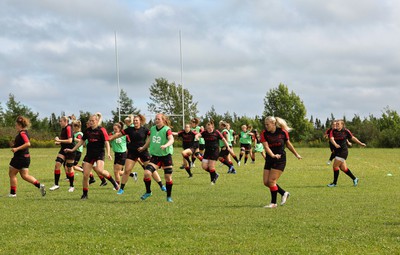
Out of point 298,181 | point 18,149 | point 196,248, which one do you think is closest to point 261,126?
point 298,181

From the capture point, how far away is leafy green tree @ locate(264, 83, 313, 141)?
79.1m

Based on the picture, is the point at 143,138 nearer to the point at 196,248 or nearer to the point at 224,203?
the point at 224,203

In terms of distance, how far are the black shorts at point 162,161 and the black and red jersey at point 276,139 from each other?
7.44 feet

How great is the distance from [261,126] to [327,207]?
228ft

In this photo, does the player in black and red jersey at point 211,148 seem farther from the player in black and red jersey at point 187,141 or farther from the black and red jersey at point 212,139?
the player in black and red jersey at point 187,141

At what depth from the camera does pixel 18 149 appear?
1274 cm

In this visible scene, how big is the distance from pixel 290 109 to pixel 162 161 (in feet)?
228

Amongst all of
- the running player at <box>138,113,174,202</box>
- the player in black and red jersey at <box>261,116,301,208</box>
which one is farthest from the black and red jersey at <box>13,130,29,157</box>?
the player in black and red jersey at <box>261,116,301,208</box>

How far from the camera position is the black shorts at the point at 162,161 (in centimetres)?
1234

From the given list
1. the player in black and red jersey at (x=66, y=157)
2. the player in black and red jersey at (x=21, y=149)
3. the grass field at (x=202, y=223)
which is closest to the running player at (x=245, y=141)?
the player in black and red jersey at (x=66, y=157)

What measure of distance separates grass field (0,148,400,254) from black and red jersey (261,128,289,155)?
1.24 m

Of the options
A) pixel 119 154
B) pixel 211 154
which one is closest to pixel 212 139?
pixel 211 154

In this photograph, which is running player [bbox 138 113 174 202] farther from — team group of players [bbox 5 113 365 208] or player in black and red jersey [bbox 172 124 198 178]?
player in black and red jersey [bbox 172 124 198 178]

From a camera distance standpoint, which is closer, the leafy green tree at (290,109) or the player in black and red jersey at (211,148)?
the player in black and red jersey at (211,148)
